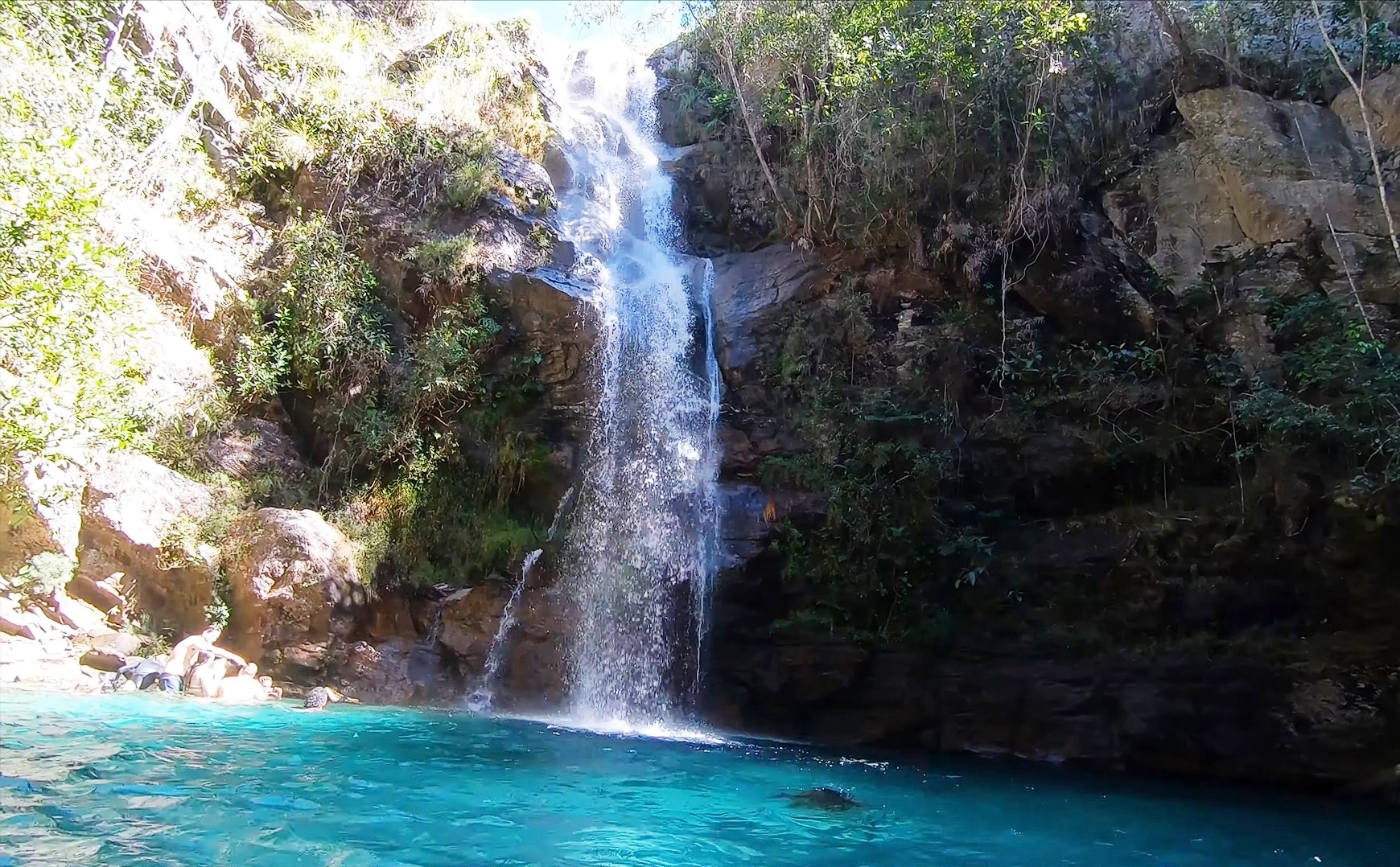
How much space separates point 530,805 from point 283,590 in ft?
20.6

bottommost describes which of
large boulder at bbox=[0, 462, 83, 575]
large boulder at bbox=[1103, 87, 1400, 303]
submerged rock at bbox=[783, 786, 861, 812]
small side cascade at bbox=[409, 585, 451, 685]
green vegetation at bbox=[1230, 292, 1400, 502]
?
submerged rock at bbox=[783, 786, 861, 812]

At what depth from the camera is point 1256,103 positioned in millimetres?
12977

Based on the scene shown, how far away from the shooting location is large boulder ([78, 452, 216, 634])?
10.4 meters

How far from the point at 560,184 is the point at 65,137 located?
10664 mm

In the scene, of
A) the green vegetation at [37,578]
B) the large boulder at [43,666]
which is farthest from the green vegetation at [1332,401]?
the green vegetation at [37,578]

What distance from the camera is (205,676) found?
9531 mm

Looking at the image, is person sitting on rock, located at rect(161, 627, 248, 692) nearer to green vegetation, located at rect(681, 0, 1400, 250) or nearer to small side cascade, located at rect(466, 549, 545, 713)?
small side cascade, located at rect(466, 549, 545, 713)

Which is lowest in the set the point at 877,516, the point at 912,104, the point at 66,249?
the point at 877,516

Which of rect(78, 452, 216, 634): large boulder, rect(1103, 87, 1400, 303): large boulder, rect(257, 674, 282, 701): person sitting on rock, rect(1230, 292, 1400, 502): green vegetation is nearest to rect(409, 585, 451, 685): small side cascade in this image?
rect(257, 674, 282, 701): person sitting on rock

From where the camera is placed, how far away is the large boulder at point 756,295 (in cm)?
1362

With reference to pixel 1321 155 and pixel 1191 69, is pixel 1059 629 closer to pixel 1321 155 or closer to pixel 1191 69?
pixel 1321 155

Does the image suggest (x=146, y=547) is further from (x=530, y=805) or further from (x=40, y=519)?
(x=530, y=805)

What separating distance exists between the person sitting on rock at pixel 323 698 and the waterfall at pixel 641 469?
2843 millimetres

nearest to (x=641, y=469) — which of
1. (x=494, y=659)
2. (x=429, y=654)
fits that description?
(x=494, y=659)
